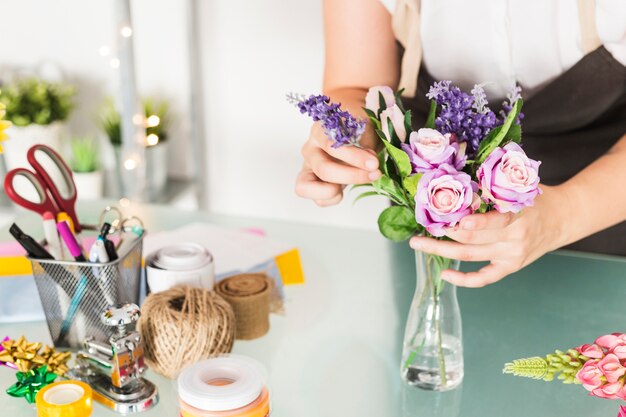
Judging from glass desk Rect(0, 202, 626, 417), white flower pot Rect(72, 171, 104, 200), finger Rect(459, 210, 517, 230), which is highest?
finger Rect(459, 210, 517, 230)

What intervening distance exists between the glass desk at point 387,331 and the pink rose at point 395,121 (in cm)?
31

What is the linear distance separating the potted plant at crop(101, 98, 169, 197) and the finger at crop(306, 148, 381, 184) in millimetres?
1440

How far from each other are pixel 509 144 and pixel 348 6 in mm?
575

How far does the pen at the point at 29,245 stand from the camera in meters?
0.96

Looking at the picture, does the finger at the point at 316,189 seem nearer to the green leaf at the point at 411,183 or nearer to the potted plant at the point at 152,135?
the green leaf at the point at 411,183

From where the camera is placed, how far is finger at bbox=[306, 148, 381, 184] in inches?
34.7

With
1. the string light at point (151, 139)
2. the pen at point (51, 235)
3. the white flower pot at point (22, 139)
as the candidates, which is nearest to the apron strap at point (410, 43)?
the pen at point (51, 235)

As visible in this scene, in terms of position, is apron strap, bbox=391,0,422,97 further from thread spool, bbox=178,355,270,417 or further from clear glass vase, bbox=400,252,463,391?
thread spool, bbox=178,355,270,417

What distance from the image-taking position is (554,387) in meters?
0.94

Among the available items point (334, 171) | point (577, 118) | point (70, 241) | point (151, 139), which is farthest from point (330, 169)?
point (151, 139)

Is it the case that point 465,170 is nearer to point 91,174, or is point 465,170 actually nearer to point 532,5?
point 532,5

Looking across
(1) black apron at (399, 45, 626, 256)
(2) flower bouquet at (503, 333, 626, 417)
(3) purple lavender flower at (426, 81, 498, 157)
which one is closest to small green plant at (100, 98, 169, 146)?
(1) black apron at (399, 45, 626, 256)

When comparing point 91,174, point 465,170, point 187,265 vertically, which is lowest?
point 91,174

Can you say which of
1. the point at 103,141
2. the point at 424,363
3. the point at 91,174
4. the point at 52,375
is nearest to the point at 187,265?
the point at 52,375
